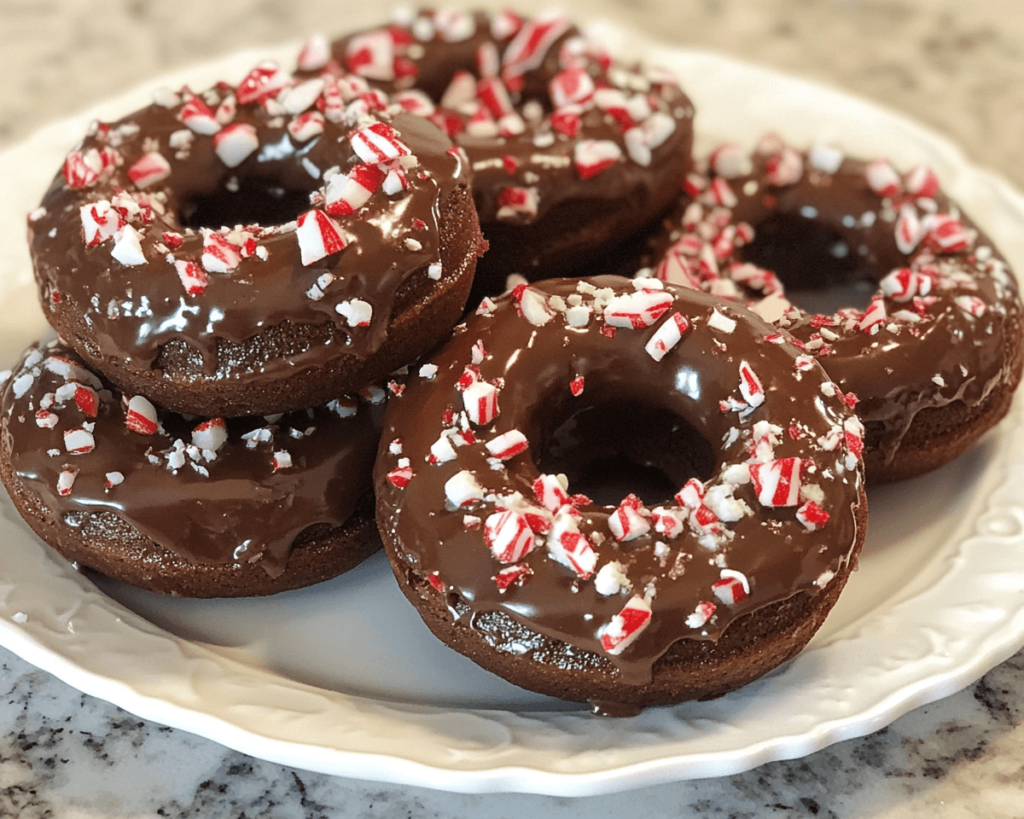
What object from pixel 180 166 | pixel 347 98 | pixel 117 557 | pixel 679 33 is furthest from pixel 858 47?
pixel 117 557

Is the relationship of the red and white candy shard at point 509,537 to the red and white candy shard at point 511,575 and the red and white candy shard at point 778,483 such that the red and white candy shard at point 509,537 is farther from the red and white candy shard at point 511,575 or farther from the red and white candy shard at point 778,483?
the red and white candy shard at point 778,483

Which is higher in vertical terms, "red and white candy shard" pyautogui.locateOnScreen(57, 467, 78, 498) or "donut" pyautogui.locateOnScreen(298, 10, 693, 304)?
"donut" pyautogui.locateOnScreen(298, 10, 693, 304)

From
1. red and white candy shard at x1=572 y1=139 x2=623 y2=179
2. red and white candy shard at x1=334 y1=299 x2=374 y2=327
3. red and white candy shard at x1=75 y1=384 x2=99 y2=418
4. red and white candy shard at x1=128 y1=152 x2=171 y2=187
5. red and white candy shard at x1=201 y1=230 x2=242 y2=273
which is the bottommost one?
red and white candy shard at x1=75 y1=384 x2=99 y2=418

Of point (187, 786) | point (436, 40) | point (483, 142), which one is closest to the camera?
point (187, 786)

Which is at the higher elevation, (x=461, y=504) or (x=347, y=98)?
(x=347, y=98)

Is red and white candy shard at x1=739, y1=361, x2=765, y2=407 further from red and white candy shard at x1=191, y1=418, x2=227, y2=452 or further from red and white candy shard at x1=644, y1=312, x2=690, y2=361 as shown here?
red and white candy shard at x1=191, y1=418, x2=227, y2=452

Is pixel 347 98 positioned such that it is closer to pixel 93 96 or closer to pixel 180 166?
pixel 180 166

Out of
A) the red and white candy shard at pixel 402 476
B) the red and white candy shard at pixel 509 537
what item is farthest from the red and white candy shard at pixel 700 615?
the red and white candy shard at pixel 402 476

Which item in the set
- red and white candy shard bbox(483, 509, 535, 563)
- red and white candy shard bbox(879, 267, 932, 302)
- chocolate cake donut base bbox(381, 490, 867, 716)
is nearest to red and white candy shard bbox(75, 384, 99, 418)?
chocolate cake donut base bbox(381, 490, 867, 716)

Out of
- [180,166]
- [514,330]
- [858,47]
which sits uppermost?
[180,166]
